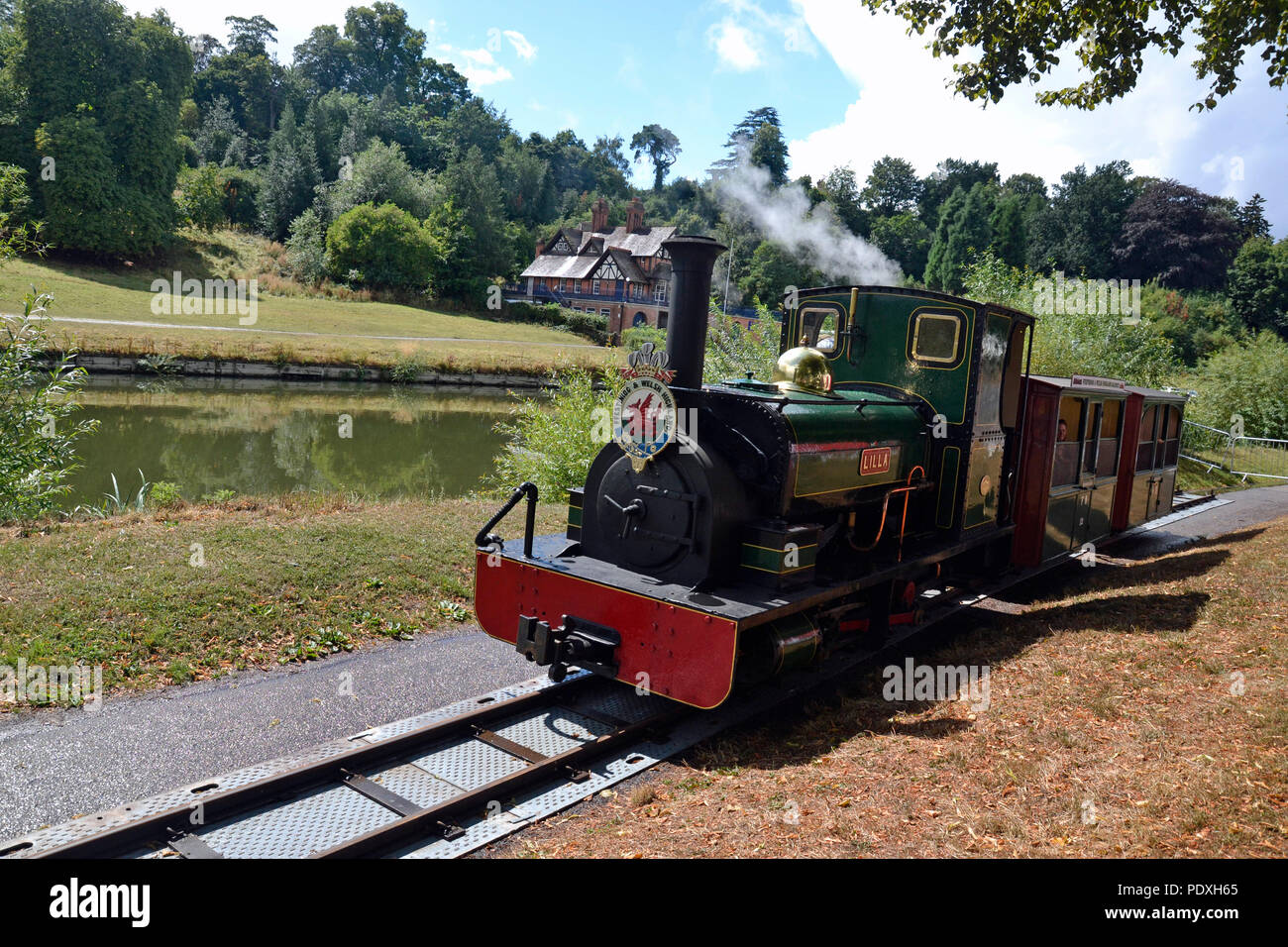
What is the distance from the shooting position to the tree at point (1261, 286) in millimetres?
53875

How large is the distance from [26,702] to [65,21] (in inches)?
2113

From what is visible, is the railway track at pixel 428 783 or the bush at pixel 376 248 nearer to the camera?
the railway track at pixel 428 783

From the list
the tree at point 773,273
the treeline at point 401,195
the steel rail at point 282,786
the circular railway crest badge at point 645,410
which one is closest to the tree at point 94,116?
the treeline at point 401,195

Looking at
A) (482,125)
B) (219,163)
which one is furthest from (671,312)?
(482,125)

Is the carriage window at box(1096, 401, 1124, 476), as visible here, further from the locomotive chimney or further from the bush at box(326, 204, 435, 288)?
the bush at box(326, 204, 435, 288)

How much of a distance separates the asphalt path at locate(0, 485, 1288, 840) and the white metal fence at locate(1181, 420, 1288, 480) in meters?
25.1

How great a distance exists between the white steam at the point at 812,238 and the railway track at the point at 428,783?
31.9 ft

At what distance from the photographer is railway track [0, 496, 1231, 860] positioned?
4617mm

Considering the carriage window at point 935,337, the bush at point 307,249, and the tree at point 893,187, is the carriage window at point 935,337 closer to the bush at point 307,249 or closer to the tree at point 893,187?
the bush at point 307,249

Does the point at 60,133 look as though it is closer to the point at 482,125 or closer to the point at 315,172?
the point at 315,172

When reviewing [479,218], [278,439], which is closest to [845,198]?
[479,218]

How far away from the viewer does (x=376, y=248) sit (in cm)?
5647

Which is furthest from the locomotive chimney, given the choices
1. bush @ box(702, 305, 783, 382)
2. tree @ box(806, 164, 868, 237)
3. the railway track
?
tree @ box(806, 164, 868, 237)

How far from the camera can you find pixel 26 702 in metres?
6.19
